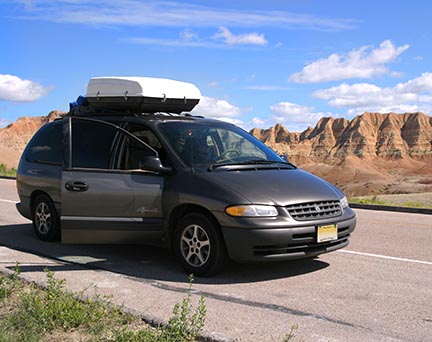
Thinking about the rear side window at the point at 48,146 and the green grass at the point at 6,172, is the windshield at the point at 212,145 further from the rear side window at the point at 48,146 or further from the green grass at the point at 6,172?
the green grass at the point at 6,172

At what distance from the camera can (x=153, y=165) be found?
6738 mm

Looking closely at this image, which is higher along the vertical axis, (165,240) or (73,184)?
(73,184)

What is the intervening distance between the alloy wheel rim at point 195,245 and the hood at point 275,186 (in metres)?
0.60

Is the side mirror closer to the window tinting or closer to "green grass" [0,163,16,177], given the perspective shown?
the window tinting

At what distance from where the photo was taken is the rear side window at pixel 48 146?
877cm

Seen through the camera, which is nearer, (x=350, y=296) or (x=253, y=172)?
(x=350, y=296)

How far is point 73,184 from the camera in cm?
726

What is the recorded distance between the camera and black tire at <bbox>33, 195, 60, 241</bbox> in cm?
859

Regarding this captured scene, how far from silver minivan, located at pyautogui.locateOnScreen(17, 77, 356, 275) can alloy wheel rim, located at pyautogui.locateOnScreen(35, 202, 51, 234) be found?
0.32m

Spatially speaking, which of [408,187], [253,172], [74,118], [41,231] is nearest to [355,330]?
[253,172]

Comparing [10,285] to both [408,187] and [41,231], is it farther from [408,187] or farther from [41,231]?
[408,187]

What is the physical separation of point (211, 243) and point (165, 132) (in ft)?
5.60

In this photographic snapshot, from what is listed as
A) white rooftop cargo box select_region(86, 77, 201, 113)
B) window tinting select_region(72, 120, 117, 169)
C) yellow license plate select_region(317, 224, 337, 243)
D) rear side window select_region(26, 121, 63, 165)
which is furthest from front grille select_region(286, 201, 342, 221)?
rear side window select_region(26, 121, 63, 165)

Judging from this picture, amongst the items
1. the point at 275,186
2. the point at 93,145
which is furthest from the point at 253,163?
the point at 93,145
